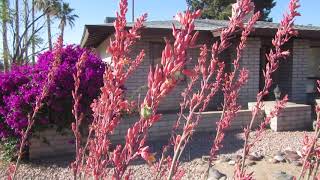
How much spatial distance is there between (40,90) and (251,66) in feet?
23.6

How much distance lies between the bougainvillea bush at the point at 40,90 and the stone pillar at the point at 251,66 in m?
5.75

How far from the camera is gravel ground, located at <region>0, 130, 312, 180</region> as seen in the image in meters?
6.23

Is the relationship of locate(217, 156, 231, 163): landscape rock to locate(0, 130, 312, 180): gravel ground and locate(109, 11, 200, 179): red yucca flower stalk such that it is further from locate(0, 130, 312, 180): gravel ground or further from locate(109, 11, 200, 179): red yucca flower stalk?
locate(109, 11, 200, 179): red yucca flower stalk

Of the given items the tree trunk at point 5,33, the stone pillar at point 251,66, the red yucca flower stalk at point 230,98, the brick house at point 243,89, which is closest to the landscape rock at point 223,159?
the brick house at point 243,89

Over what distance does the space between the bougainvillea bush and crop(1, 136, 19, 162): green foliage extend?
14cm

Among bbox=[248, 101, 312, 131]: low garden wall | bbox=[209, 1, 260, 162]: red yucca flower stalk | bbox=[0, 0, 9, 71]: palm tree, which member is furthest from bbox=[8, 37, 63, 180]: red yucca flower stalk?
bbox=[0, 0, 9, 71]: palm tree

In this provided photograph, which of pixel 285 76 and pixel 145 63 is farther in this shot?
pixel 285 76

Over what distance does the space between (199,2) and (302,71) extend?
102 feet

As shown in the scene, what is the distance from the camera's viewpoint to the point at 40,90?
6461 millimetres

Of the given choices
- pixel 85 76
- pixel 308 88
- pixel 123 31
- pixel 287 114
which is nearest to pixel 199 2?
pixel 308 88

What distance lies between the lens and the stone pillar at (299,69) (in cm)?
1263

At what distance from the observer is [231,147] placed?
311 inches

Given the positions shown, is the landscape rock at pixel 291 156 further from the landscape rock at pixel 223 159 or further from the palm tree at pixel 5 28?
the palm tree at pixel 5 28

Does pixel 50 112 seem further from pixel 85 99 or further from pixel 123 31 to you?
pixel 123 31
